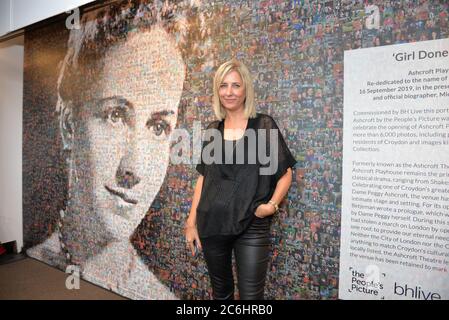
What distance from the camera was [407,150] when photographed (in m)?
1.83

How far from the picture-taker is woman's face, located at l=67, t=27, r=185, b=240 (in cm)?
284

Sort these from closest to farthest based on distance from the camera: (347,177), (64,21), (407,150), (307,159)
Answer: (407,150), (347,177), (307,159), (64,21)

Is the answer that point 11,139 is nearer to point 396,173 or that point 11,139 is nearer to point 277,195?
point 277,195

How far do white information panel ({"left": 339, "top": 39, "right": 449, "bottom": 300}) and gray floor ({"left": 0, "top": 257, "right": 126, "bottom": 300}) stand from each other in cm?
211

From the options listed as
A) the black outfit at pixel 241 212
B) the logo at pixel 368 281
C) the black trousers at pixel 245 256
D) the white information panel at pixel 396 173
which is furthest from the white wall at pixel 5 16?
the logo at pixel 368 281

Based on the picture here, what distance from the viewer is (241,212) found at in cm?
195

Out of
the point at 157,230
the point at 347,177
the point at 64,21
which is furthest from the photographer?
the point at 64,21

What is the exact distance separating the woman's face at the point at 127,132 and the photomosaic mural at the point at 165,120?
0.01 meters

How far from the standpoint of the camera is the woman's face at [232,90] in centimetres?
202

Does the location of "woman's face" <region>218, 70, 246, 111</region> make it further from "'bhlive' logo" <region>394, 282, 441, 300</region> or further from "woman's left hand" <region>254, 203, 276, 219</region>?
"'bhlive' logo" <region>394, 282, 441, 300</region>
